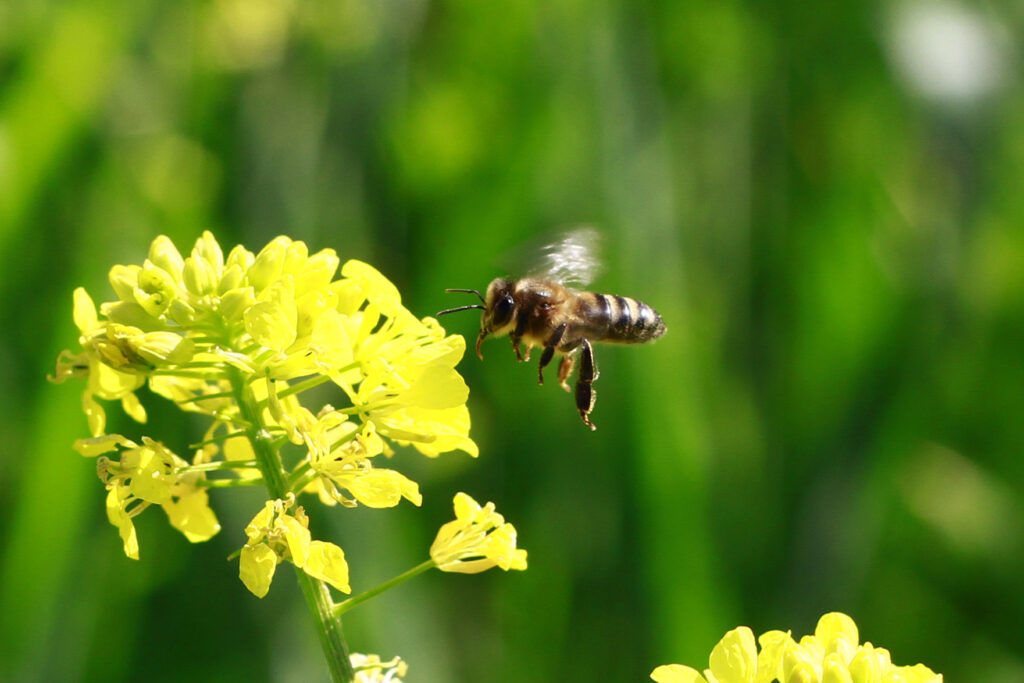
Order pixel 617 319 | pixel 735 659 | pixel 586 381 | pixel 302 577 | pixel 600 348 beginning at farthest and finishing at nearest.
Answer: pixel 600 348
pixel 617 319
pixel 586 381
pixel 302 577
pixel 735 659

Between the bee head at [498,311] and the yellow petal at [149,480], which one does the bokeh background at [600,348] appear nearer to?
the bee head at [498,311]

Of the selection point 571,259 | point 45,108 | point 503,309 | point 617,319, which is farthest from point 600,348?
point 45,108

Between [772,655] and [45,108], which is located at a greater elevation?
[45,108]

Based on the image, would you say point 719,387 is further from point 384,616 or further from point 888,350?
point 384,616

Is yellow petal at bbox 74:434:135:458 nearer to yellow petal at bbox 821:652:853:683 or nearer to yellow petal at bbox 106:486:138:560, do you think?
yellow petal at bbox 106:486:138:560

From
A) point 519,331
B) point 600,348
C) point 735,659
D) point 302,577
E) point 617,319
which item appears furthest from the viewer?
point 600,348

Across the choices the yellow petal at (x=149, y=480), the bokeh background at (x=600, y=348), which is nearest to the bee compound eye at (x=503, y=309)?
the yellow petal at (x=149, y=480)

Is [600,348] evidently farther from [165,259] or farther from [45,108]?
[165,259]
